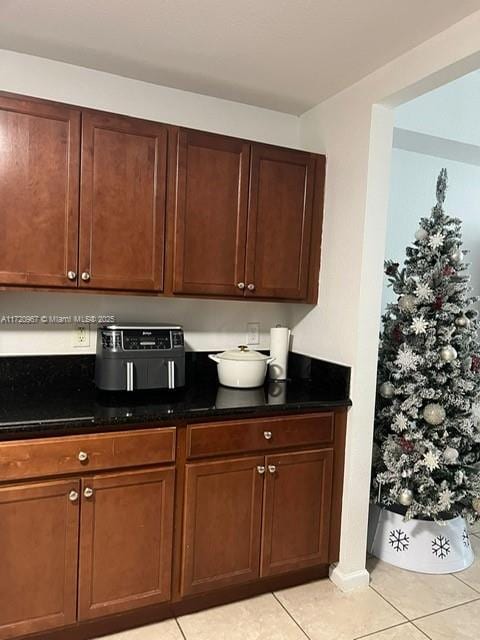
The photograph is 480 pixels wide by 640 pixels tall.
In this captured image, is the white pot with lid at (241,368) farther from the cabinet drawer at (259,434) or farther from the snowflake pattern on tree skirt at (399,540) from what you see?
the snowflake pattern on tree skirt at (399,540)

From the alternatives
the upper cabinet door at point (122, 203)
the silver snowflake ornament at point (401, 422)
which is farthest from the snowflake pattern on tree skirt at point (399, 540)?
the upper cabinet door at point (122, 203)

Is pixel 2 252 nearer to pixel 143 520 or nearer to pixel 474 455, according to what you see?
pixel 143 520

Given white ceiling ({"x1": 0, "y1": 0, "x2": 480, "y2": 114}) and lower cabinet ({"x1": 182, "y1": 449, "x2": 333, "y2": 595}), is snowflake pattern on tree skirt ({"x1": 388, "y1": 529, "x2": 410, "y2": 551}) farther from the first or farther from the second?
white ceiling ({"x1": 0, "y1": 0, "x2": 480, "y2": 114})

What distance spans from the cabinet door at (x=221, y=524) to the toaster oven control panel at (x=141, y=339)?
1.91 ft

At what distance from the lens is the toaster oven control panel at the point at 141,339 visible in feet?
7.16

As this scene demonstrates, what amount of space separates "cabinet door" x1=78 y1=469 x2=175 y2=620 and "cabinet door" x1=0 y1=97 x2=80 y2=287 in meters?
0.88

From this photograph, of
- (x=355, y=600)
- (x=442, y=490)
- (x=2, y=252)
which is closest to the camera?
(x=2, y=252)

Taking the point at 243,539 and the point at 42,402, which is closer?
the point at 42,402

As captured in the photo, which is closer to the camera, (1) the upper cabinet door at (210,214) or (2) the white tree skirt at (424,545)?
(1) the upper cabinet door at (210,214)

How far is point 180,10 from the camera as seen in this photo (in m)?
1.74

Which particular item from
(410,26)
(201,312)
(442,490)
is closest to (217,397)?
(201,312)

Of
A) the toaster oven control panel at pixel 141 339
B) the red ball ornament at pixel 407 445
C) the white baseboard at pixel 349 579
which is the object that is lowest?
the white baseboard at pixel 349 579

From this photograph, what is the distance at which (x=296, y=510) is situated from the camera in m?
2.25

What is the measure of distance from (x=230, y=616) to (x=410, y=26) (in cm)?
249
